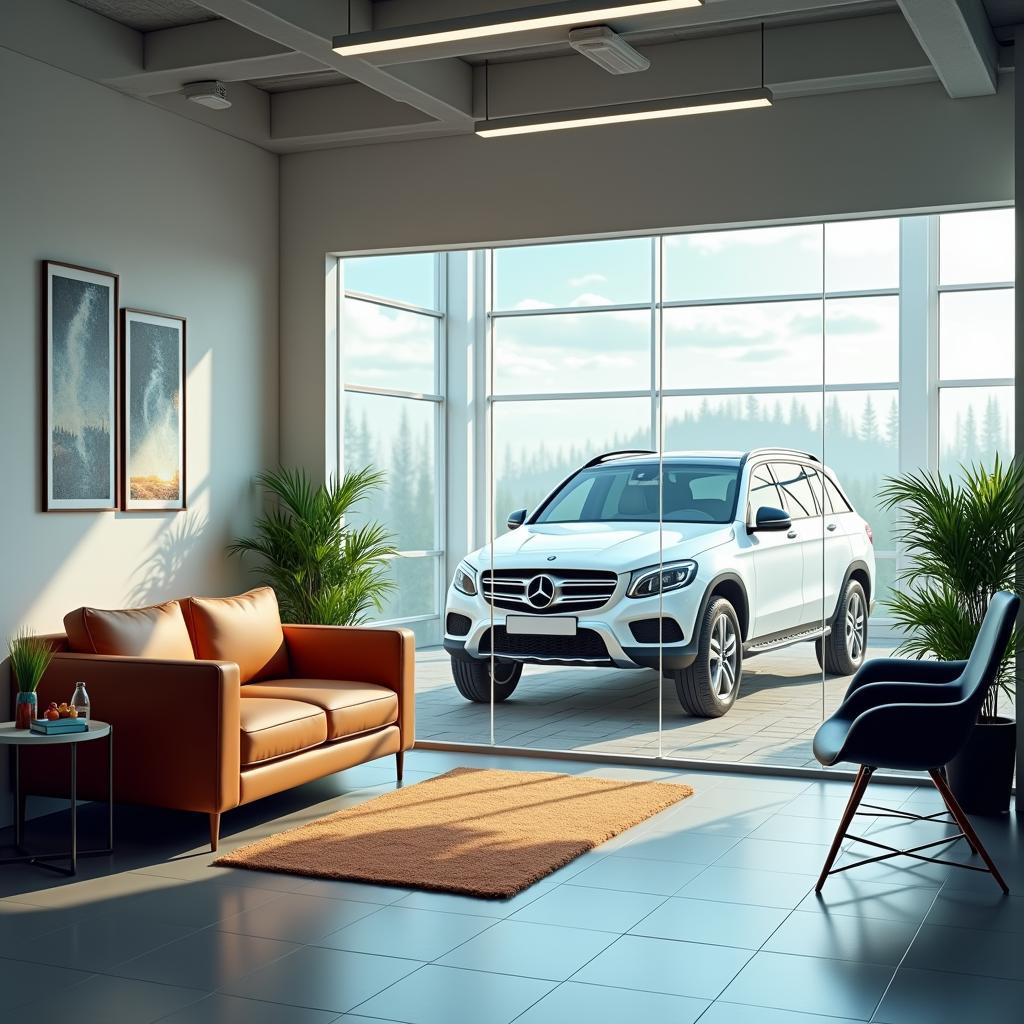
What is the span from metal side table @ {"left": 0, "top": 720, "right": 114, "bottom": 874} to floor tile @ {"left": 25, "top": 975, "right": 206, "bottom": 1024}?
1199mm

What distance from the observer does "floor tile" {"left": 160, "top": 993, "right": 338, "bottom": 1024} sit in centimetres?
335

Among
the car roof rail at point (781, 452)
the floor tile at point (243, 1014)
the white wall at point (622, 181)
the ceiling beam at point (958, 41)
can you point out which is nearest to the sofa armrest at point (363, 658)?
the white wall at point (622, 181)

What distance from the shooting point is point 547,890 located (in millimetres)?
4512

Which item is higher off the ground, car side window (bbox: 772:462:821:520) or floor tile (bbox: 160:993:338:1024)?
car side window (bbox: 772:462:821:520)

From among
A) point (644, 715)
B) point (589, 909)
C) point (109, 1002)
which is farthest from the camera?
point (644, 715)

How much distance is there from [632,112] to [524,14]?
3.85ft

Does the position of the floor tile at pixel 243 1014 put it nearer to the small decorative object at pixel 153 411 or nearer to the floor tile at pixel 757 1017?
the floor tile at pixel 757 1017

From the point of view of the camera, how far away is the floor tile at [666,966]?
360cm

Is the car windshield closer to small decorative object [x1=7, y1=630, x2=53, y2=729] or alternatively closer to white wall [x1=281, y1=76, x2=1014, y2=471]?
white wall [x1=281, y1=76, x2=1014, y2=471]

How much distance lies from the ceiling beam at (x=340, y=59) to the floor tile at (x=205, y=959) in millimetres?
3343

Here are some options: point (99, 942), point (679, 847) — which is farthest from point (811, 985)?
point (99, 942)

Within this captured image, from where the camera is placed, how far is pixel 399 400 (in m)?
7.54

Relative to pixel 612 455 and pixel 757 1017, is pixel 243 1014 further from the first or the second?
pixel 612 455

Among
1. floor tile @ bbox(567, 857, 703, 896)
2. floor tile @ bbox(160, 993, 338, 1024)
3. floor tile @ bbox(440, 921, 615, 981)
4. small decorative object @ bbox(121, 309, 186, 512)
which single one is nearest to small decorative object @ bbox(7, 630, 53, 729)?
small decorative object @ bbox(121, 309, 186, 512)
